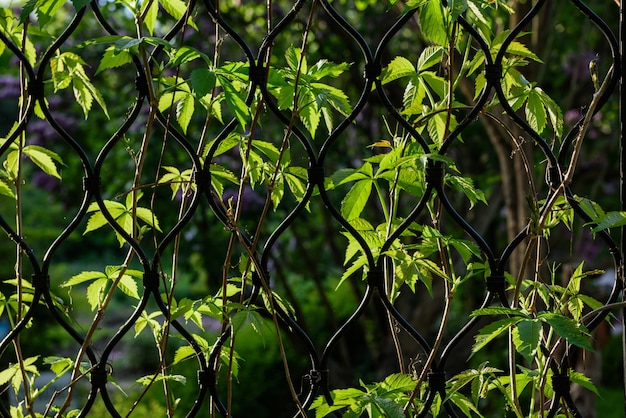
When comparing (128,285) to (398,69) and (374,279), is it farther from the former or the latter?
(398,69)

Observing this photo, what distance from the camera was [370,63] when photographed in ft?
3.49

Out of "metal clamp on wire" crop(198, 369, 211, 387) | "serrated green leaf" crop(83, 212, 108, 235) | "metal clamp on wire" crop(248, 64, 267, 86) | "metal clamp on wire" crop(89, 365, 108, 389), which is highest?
"metal clamp on wire" crop(248, 64, 267, 86)

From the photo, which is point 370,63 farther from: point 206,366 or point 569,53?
point 569,53

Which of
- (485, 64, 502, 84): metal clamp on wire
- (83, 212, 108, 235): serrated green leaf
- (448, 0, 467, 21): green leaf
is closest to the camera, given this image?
(448, 0, 467, 21): green leaf

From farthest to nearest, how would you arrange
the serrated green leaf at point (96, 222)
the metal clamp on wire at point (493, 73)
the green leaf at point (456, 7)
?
1. the serrated green leaf at point (96, 222)
2. the metal clamp on wire at point (493, 73)
3. the green leaf at point (456, 7)

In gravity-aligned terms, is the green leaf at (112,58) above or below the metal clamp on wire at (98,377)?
above

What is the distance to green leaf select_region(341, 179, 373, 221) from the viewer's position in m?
1.07

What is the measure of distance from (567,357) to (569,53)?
11.1 ft

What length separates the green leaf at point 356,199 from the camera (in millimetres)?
1067

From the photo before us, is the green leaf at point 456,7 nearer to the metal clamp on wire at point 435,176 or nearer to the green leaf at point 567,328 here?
the metal clamp on wire at point 435,176

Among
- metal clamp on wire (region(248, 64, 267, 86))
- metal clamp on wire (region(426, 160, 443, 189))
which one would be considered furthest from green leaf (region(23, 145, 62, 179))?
metal clamp on wire (region(426, 160, 443, 189))

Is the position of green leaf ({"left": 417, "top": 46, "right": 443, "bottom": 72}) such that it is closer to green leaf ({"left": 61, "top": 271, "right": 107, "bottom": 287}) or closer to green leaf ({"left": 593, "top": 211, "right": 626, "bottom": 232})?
green leaf ({"left": 593, "top": 211, "right": 626, "bottom": 232})

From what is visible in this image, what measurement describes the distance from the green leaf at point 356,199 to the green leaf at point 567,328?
0.27 metres

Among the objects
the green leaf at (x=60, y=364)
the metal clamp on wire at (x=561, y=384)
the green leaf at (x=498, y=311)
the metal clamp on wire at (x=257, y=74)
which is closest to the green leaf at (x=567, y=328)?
the green leaf at (x=498, y=311)
